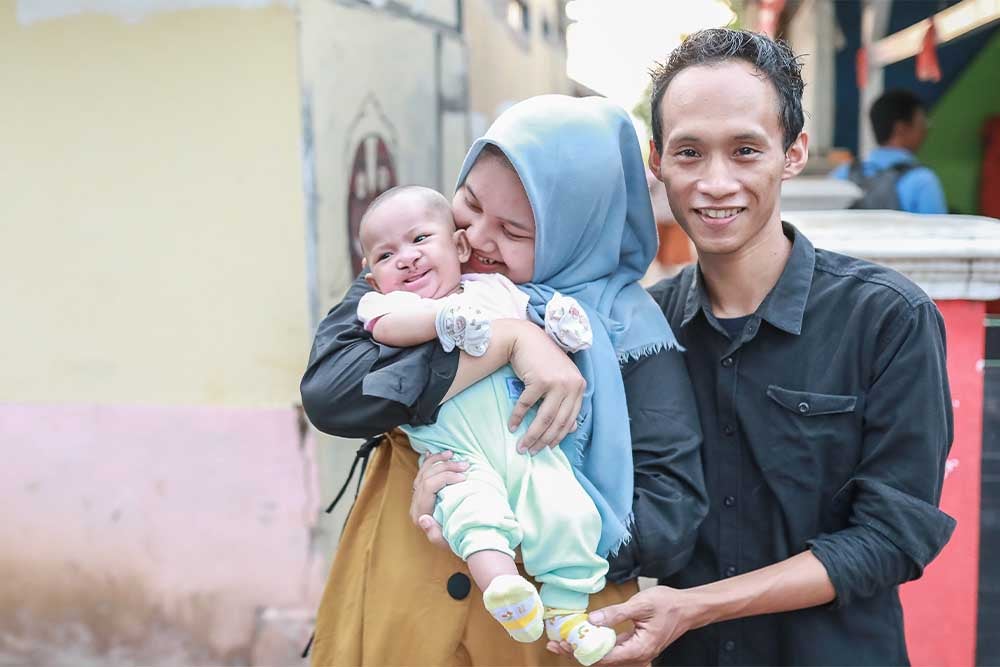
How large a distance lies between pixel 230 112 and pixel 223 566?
1702mm

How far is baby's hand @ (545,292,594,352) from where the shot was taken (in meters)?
1.76

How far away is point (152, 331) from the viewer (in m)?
3.74

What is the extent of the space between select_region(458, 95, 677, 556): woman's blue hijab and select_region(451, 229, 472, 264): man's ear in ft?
0.40

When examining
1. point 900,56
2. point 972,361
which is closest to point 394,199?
point 972,361

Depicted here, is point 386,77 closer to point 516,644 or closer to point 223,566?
point 223,566

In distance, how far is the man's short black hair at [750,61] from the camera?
1873 mm

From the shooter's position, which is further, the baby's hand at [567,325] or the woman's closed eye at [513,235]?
the woman's closed eye at [513,235]

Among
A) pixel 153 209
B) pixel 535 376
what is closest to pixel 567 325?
pixel 535 376

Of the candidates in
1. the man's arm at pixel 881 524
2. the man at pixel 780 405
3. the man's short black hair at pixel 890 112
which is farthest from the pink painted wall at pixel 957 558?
the man's short black hair at pixel 890 112

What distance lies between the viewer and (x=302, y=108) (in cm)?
354

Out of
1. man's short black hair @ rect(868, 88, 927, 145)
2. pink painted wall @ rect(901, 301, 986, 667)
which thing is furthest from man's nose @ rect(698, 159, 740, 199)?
man's short black hair @ rect(868, 88, 927, 145)

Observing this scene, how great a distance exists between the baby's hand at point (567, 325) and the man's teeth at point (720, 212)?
0.32m

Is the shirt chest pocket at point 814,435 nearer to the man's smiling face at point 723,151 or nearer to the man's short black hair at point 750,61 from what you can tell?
the man's smiling face at point 723,151

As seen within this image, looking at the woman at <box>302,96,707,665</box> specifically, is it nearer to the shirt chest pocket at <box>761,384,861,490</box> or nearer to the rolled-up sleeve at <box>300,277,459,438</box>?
the rolled-up sleeve at <box>300,277,459,438</box>
